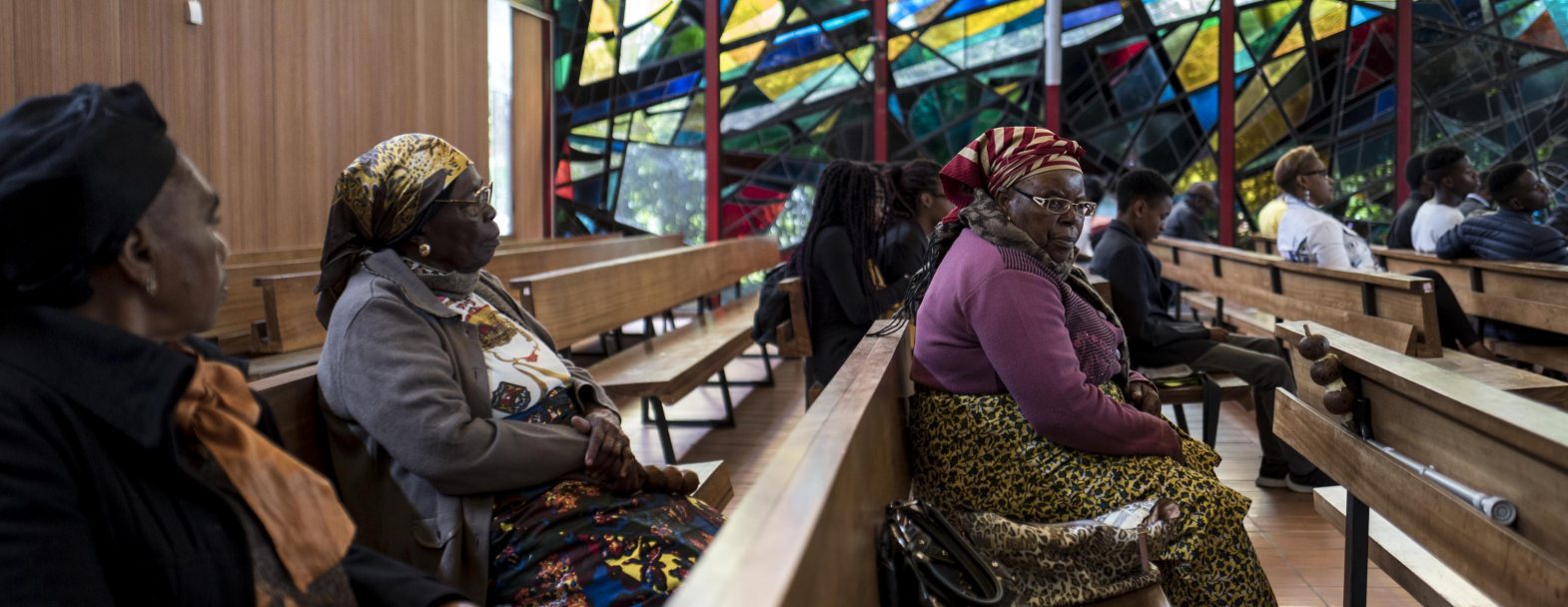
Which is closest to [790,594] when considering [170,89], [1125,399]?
[1125,399]

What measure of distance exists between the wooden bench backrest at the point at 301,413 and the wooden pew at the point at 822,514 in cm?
85

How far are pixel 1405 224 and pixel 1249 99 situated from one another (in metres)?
3.19

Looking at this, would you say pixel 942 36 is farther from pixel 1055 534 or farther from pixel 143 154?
pixel 143 154

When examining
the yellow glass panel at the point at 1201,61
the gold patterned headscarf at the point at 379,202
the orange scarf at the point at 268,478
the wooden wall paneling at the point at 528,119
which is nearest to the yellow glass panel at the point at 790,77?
the wooden wall paneling at the point at 528,119

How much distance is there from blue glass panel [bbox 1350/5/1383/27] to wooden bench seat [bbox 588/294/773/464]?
6.34 metres

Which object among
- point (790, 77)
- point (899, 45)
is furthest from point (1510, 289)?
point (790, 77)

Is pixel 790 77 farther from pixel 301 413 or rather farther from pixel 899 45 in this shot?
pixel 301 413

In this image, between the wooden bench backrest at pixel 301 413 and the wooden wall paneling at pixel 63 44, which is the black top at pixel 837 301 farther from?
the wooden wall paneling at pixel 63 44

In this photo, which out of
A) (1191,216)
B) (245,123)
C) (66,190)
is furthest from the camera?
(1191,216)

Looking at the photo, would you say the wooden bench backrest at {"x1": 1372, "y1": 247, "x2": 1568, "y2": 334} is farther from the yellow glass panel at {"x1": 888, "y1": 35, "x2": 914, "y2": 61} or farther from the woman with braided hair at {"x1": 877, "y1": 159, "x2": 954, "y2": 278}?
the yellow glass panel at {"x1": 888, "y1": 35, "x2": 914, "y2": 61}

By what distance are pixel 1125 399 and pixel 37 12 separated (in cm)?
436

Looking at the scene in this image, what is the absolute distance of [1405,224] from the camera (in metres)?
6.80

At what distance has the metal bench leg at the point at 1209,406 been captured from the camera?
402 cm

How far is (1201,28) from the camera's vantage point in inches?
383
